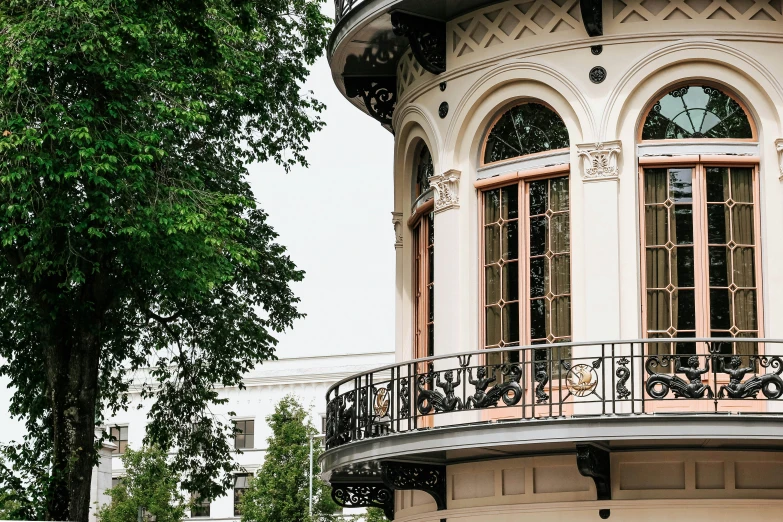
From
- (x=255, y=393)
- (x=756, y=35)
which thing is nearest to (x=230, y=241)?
(x=756, y=35)

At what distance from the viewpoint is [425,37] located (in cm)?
1838

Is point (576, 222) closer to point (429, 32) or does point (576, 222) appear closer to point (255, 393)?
point (429, 32)

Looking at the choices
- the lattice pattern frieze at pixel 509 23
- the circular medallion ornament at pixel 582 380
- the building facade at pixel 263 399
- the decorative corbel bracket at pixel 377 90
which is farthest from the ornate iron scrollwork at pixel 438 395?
the building facade at pixel 263 399

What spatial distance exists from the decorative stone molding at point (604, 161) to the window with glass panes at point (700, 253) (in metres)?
0.46

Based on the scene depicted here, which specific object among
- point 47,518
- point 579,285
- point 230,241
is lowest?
point 47,518

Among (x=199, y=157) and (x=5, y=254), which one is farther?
(x=199, y=157)

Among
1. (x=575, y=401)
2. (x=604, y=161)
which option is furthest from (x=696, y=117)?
(x=575, y=401)

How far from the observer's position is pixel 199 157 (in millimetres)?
24172

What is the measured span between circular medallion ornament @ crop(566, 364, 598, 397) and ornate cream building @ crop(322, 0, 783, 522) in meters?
0.06

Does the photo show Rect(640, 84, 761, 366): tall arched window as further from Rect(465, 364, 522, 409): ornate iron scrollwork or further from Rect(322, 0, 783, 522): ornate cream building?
Rect(465, 364, 522, 409): ornate iron scrollwork

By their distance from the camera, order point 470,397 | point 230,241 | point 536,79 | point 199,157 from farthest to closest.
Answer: point 199,157 < point 230,241 < point 536,79 < point 470,397

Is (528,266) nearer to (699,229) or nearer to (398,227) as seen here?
(699,229)

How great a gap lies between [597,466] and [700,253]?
9.95ft

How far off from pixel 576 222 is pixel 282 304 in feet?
35.9
